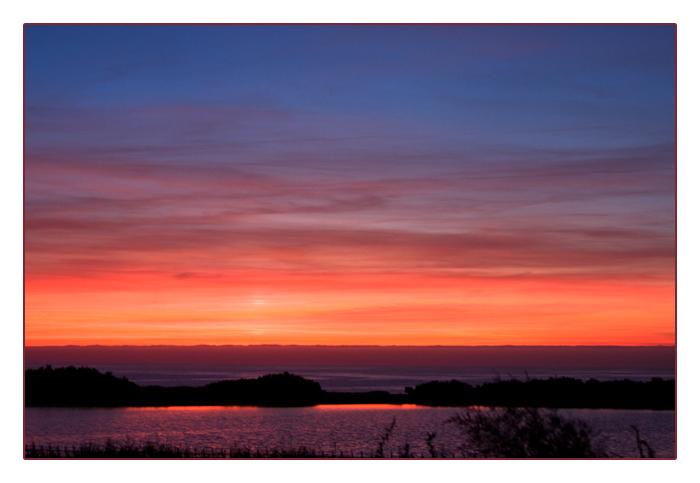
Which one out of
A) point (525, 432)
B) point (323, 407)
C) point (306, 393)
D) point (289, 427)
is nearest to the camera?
point (525, 432)

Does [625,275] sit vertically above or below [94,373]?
above

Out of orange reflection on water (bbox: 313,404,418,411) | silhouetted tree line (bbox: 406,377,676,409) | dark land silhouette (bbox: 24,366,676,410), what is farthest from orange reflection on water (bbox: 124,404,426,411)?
silhouetted tree line (bbox: 406,377,676,409)

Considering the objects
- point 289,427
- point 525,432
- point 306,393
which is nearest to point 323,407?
point 306,393

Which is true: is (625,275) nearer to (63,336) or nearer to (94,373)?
(63,336)

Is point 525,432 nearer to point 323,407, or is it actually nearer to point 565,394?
point 565,394

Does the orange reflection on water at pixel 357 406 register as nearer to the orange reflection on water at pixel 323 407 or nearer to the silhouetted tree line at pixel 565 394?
the orange reflection on water at pixel 323 407

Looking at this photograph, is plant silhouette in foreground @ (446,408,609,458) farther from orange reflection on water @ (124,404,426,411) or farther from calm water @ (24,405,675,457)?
orange reflection on water @ (124,404,426,411)

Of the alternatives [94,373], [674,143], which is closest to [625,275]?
[674,143]
